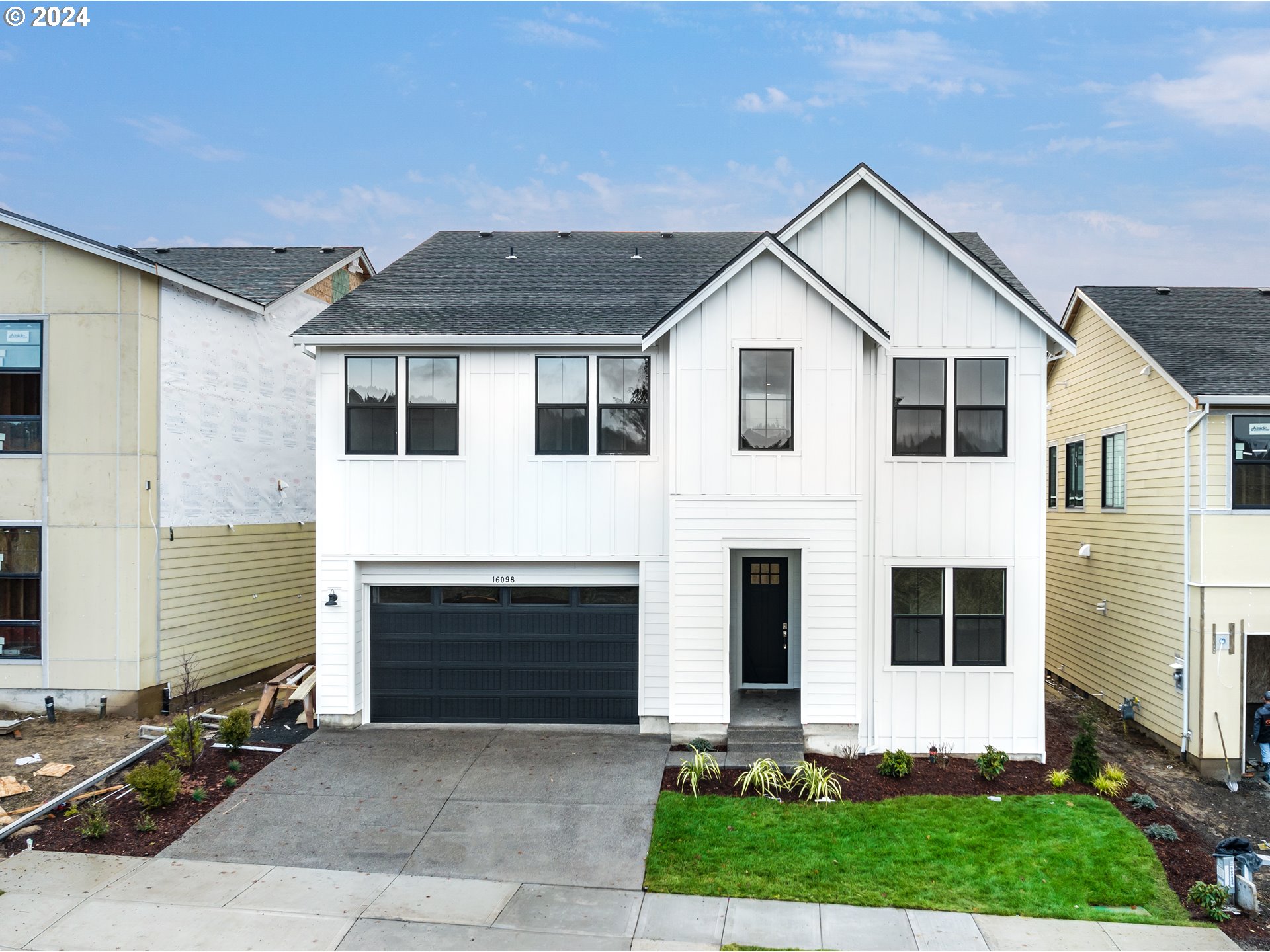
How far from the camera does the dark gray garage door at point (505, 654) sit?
1200 cm

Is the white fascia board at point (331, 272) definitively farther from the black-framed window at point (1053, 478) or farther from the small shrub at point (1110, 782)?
the black-framed window at point (1053, 478)

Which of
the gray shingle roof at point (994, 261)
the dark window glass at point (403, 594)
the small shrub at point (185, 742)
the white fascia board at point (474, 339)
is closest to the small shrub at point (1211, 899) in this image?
the gray shingle roof at point (994, 261)

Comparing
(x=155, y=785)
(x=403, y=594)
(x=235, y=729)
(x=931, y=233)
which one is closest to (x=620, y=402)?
(x=403, y=594)

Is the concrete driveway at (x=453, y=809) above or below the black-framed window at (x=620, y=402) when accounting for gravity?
below

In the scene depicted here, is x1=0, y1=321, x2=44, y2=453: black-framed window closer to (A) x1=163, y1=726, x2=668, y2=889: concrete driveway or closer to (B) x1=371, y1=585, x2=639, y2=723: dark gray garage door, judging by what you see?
(B) x1=371, y1=585, x2=639, y2=723: dark gray garage door

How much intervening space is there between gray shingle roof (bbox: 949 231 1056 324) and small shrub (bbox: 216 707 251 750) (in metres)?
12.1

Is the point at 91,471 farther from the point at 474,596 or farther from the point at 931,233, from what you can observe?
the point at 931,233

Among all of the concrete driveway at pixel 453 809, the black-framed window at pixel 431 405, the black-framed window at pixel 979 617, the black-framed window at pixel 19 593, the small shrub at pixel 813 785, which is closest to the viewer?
the concrete driveway at pixel 453 809

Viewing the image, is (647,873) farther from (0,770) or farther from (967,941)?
(0,770)

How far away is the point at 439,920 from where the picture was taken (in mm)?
6660

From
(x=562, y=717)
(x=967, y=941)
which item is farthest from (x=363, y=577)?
(x=967, y=941)

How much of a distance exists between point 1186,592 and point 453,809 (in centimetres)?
1115

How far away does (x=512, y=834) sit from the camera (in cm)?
841

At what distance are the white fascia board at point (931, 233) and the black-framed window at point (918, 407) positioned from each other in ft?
4.25
